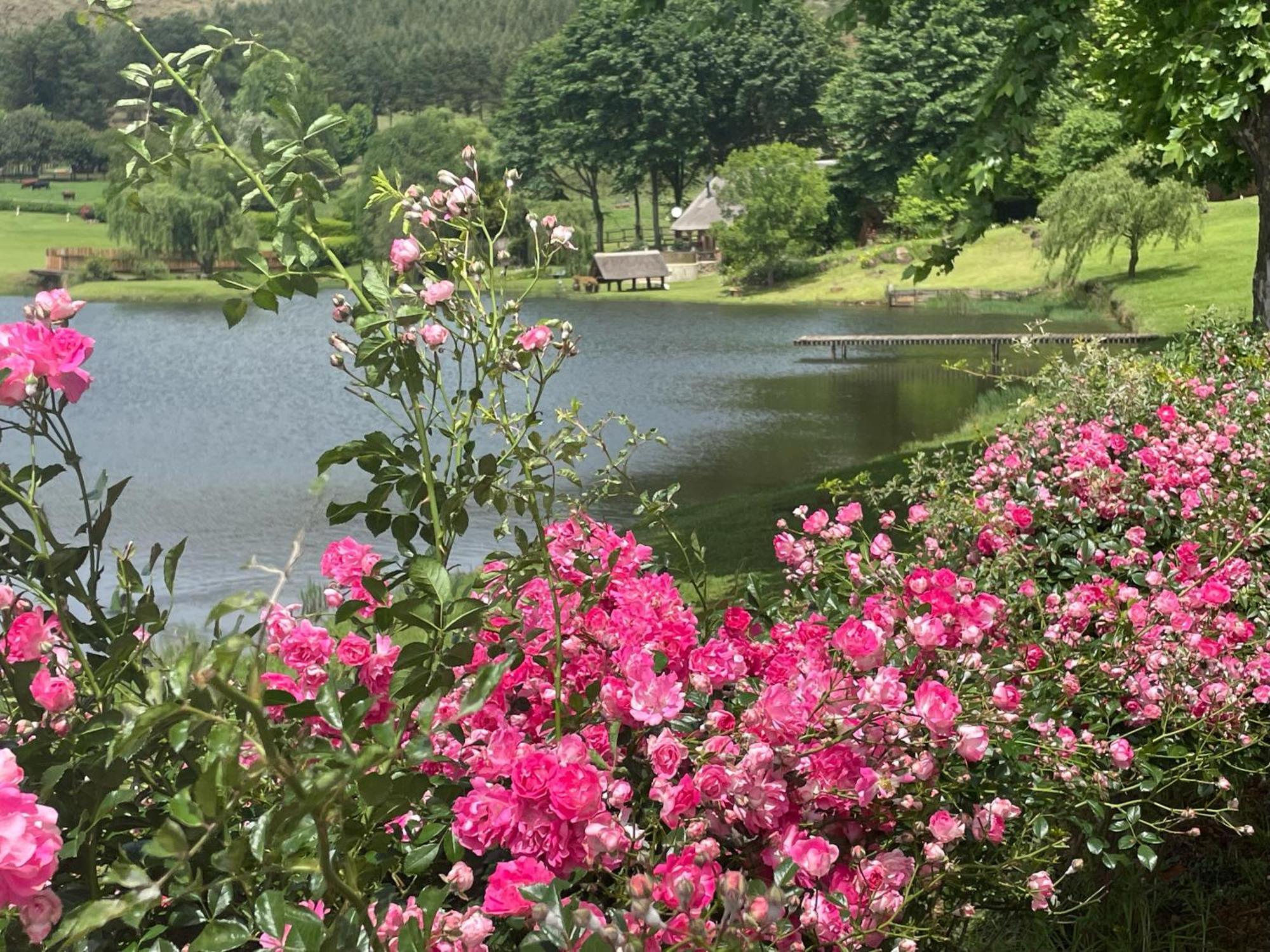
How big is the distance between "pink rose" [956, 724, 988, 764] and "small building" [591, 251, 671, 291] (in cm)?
5079

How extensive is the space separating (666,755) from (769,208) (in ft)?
163

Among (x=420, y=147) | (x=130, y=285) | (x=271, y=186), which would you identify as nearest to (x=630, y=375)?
(x=271, y=186)

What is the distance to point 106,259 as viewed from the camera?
60.8 meters

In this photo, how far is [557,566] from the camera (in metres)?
2.25

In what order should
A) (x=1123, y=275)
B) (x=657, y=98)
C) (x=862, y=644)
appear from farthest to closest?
(x=657, y=98) → (x=1123, y=275) → (x=862, y=644)

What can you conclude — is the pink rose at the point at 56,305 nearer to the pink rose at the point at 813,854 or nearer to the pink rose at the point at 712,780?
the pink rose at the point at 712,780

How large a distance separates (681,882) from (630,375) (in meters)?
21.5

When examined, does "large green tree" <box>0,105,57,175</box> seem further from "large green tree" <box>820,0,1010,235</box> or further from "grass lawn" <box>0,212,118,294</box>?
"large green tree" <box>820,0,1010,235</box>

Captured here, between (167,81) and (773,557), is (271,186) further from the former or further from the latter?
(773,557)

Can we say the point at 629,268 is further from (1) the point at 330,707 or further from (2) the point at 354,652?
(1) the point at 330,707

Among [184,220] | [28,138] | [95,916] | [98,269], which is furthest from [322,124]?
[28,138]

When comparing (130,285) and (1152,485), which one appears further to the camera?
(130,285)

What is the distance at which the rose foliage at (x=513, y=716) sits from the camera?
49.4 inches

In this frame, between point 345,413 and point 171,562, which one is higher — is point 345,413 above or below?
below
